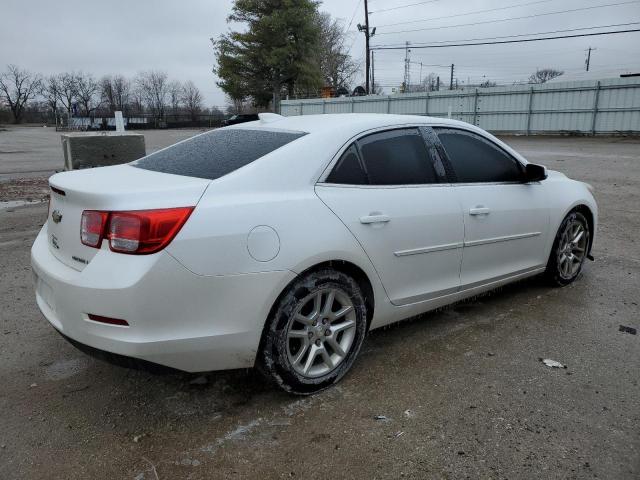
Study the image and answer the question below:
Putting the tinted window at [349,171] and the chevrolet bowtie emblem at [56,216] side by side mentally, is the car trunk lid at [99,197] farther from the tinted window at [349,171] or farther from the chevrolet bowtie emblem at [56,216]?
the tinted window at [349,171]

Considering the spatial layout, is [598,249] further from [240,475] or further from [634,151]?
[634,151]

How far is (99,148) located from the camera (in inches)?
389

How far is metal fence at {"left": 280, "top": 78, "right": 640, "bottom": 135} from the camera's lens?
24.3 metres

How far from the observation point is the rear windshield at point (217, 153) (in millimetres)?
2947

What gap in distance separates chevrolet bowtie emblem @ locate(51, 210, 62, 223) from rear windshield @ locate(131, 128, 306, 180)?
0.59 meters

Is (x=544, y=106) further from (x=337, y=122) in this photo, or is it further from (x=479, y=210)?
(x=337, y=122)

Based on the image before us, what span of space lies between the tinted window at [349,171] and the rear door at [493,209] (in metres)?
0.84

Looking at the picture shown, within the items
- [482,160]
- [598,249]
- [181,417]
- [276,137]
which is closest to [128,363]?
[181,417]

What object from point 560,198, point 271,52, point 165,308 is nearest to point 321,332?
point 165,308

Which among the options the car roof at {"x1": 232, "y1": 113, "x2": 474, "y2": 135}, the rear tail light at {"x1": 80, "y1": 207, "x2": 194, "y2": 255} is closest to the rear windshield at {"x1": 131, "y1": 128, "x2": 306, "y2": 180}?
the car roof at {"x1": 232, "y1": 113, "x2": 474, "y2": 135}

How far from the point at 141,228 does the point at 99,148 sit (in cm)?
831

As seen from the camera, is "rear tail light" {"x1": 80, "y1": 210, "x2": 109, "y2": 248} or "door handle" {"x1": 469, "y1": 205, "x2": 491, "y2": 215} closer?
"rear tail light" {"x1": 80, "y1": 210, "x2": 109, "y2": 248}

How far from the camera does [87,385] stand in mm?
3133

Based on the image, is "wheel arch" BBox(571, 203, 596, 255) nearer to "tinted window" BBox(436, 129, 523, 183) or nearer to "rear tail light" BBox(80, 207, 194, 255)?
"tinted window" BBox(436, 129, 523, 183)
